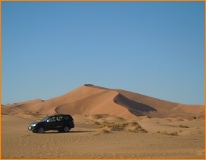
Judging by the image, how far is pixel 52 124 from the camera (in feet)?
94.3

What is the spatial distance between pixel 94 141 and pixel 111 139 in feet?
4.97

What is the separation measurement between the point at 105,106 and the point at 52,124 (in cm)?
6258

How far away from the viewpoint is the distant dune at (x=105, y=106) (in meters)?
88.1

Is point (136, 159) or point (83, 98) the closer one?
point (136, 159)

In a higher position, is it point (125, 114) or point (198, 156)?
point (125, 114)

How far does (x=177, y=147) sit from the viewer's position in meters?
21.8

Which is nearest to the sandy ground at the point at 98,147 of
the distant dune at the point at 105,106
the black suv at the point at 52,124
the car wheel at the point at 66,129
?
the black suv at the point at 52,124

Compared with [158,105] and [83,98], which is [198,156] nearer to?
[83,98]

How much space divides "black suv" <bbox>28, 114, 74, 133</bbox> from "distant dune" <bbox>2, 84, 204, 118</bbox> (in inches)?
1856

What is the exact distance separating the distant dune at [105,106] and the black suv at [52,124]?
4713 centimetres

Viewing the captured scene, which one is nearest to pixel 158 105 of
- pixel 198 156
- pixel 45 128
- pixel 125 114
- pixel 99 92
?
pixel 99 92

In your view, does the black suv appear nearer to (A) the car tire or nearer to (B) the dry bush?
(A) the car tire

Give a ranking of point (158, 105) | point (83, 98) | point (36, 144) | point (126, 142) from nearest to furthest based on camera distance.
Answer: point (36, 144) < point (126, 142) < point (83, 98) < point (158, 105)

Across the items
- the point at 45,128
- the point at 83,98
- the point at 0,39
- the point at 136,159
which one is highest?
the point at 83,98
